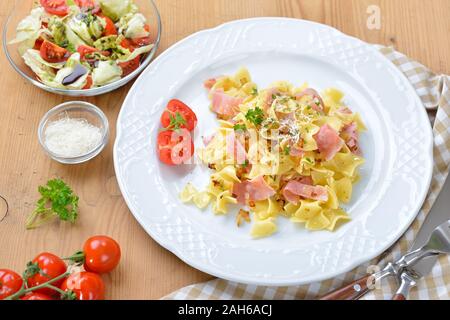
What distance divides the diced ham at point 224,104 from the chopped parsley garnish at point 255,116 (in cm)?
27

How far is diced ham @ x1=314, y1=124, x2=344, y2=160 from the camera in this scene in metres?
3.76

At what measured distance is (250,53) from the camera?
4.44 meters

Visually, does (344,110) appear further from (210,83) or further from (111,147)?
(111,147)

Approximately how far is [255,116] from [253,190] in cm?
47

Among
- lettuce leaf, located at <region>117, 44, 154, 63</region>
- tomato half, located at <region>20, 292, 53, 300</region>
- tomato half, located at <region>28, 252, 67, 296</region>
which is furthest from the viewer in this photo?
lettuce leaf, located at <region>117, 44, 154, 63</region>

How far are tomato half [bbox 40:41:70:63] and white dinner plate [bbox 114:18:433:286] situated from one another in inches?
23.3

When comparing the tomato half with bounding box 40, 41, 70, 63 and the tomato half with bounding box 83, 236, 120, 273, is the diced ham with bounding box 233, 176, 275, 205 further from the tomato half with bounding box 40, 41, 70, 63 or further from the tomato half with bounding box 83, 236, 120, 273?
the tomato half with bounding box 40, 41, 70, 63

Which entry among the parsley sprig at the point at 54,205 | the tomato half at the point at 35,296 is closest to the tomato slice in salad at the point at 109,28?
the parsley sprig at the point at 54,205

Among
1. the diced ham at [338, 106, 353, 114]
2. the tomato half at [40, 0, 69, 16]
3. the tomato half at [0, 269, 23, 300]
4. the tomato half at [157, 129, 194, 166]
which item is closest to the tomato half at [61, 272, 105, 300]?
the tomato half at [0, 269, 23, 300]

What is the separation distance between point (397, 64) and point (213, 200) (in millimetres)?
1727

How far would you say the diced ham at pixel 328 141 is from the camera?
12.3ft

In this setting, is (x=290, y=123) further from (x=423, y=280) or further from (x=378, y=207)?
(x=423, y=280)

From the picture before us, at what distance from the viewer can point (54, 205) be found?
12.0ft
